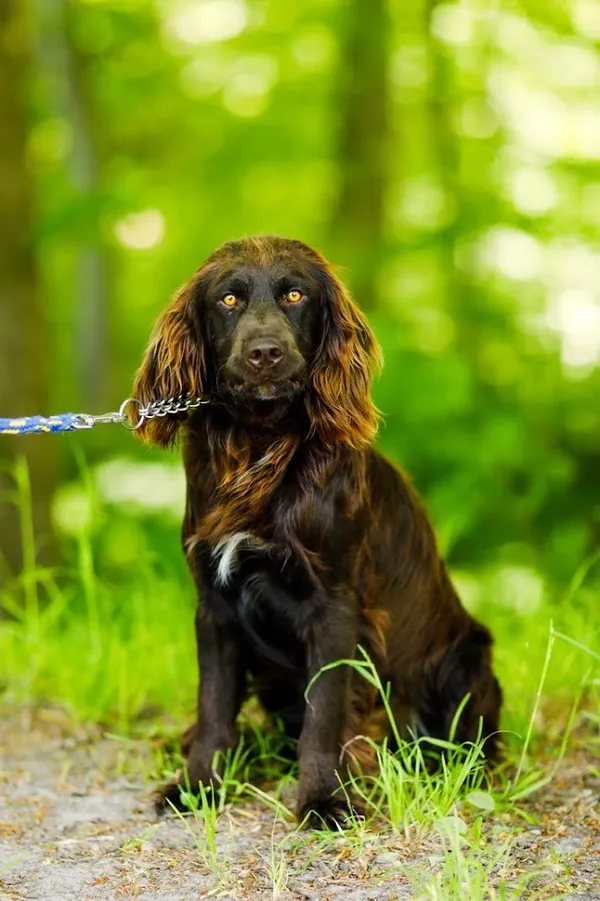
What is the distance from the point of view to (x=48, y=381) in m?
6.09

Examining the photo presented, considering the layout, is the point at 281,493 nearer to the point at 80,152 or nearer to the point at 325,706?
the point at 325,706

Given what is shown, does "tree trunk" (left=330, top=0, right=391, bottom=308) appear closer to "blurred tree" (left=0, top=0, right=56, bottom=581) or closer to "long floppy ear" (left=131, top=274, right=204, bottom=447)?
"blurred tree" (left=0, top=0, right=56, bottom=581)

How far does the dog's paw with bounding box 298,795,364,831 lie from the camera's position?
2816 millimetres

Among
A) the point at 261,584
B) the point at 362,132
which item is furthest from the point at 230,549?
the point at 362,132

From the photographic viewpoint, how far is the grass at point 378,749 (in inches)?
102

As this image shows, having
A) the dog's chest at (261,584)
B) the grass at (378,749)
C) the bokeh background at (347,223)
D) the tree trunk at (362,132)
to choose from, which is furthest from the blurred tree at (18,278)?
the tree trunk at (362,132)

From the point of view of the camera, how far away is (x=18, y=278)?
5.89 m

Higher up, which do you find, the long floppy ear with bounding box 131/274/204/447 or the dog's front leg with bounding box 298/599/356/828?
the long floppy ear with bounding box 131/274/204/447

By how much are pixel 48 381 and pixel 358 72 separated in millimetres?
5013

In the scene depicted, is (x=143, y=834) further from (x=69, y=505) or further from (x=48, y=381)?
(x=69, y=505)

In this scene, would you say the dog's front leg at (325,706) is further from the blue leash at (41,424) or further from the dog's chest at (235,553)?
the blue leash at (41,424)

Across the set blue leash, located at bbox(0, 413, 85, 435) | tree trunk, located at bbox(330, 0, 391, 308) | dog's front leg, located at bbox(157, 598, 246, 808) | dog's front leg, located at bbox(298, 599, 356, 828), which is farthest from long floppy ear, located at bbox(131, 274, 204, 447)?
tree trunk, located at bbox(330, 0, 391, 308)

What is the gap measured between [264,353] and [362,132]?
24.4 feet

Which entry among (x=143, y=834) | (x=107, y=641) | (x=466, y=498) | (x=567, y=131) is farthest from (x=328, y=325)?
(x=567, y=131)
